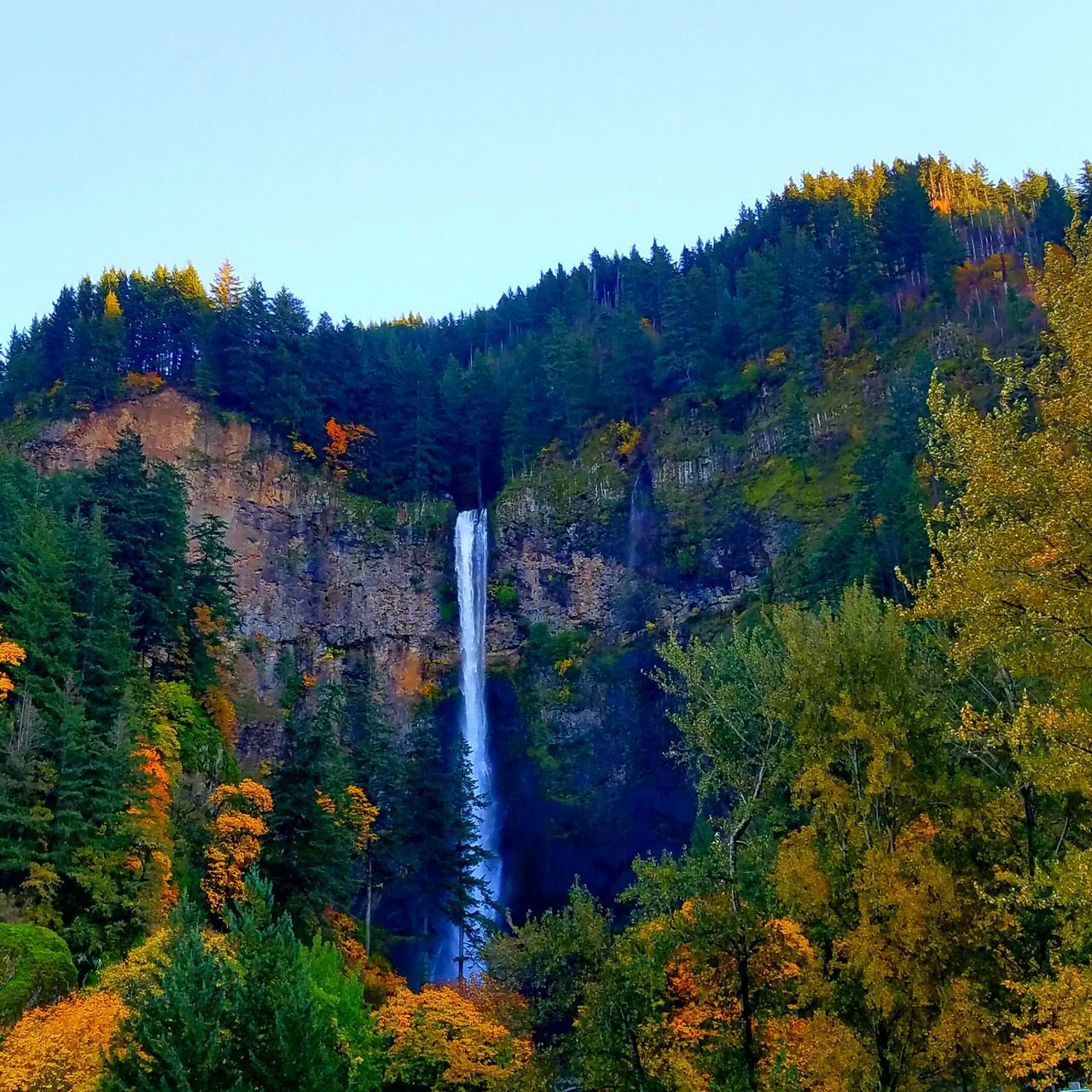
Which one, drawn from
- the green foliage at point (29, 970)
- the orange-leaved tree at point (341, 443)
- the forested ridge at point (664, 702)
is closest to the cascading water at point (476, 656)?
the forested ridge at point (664, 702)

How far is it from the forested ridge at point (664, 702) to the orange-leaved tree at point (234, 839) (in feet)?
0.34

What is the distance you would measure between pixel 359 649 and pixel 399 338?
109 feet

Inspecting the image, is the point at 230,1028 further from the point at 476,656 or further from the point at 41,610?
the point at 476,656

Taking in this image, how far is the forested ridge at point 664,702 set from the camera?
1359 centimetres

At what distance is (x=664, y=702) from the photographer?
51219 millimetres

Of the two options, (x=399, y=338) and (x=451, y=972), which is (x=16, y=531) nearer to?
(x=451, y=972)

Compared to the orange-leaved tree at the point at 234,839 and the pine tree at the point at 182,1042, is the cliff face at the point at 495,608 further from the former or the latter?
the pine tree at the point at 182,1042

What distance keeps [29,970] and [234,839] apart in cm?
956

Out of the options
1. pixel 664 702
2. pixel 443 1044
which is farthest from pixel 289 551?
pixel 443 1044

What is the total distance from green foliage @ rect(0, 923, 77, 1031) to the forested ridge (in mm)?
141

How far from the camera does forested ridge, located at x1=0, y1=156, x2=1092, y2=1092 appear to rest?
13586 mm

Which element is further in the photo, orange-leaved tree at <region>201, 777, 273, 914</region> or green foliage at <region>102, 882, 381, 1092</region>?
orange-leaved tree at <region>201, 777, 273, 914</region>

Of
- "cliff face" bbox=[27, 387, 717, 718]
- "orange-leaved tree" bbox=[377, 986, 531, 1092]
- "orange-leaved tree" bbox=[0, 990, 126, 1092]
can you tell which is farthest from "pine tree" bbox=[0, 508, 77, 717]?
"cliff face" bbox=[27, 387, 717, 718]

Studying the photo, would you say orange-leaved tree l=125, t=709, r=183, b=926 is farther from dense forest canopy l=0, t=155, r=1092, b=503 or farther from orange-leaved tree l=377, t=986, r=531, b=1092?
dense forest canopy l=0, t=155, r=1092, b=503
